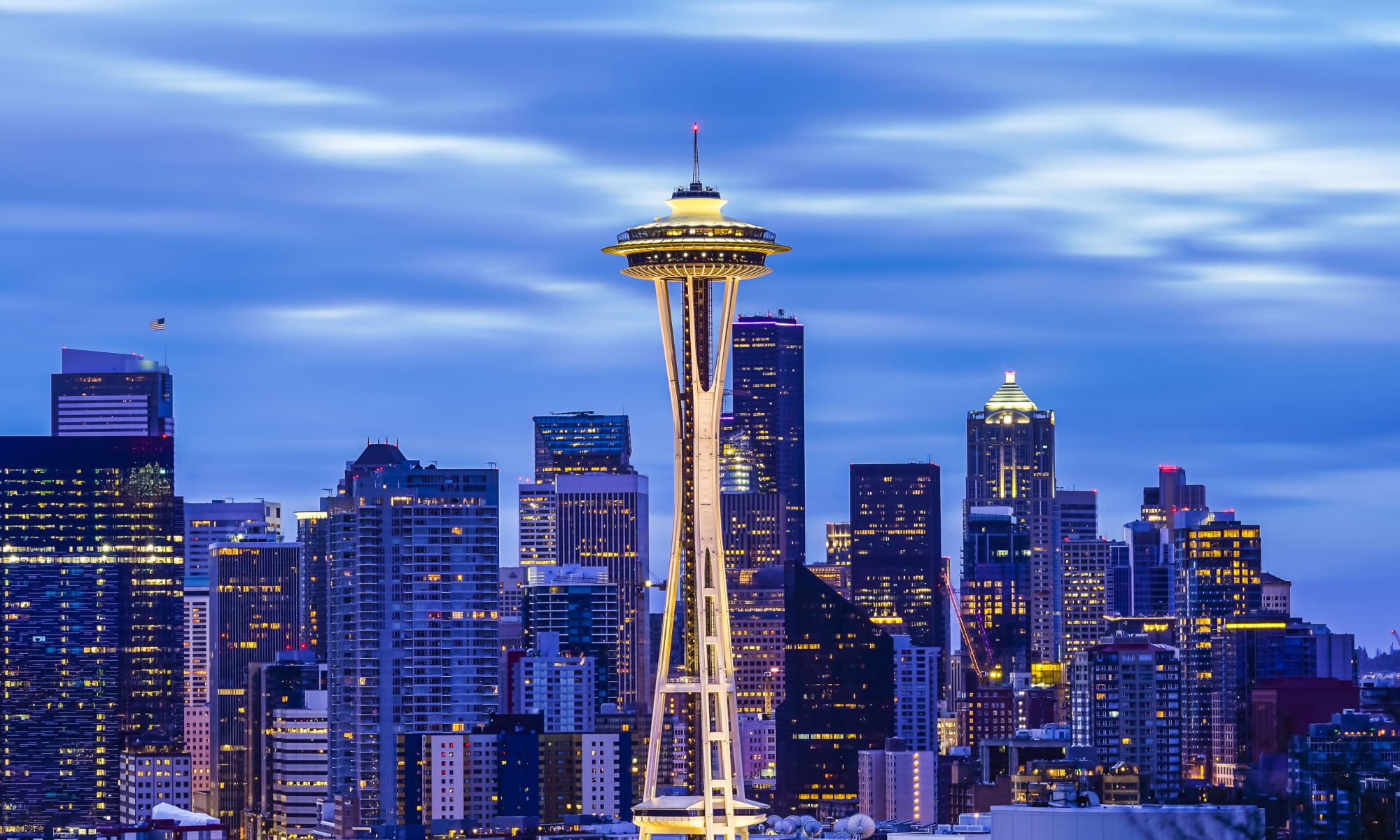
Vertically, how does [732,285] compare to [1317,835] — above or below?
above

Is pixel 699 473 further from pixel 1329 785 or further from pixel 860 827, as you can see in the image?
pixel 1329 785

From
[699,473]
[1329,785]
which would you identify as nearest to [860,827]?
[699,473]

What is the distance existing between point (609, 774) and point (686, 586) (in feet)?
266

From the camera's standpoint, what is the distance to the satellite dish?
156 meters

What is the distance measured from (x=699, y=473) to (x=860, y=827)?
5380cm

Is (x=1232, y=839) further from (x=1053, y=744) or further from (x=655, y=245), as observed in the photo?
(x=1053, y=744)

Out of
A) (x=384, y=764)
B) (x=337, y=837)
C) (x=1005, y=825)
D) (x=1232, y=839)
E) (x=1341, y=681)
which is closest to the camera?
(x=1232, y=839)

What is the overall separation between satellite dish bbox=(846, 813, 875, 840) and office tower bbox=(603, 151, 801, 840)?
39922mm

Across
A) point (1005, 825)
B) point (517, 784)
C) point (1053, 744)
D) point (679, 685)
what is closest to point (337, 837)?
point (517, 784)

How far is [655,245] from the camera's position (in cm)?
11025

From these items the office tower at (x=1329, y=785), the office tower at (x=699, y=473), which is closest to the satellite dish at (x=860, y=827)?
the office tower at (x=699, y=473)

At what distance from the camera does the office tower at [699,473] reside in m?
108

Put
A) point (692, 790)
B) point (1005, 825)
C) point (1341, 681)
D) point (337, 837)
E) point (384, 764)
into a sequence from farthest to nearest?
1. point (384, 764)
2. point (337, 837)
3. point (1341, 681)
4. point (692, 790)
5. point (1005, 825)

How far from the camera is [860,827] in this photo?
157 meters
